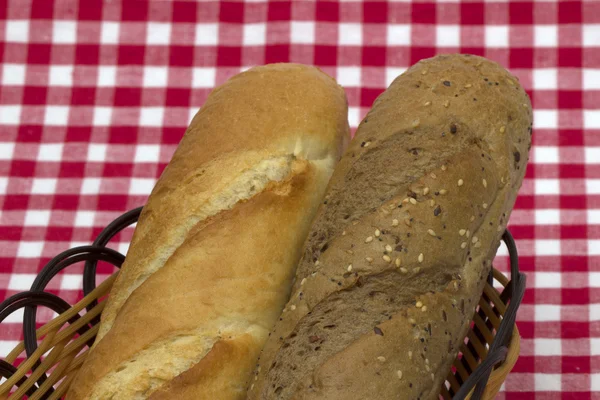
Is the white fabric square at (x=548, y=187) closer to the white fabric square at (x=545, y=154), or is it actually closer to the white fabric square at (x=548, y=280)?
the white fabric square at (x=545, y=154)

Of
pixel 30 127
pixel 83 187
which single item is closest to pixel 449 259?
pixel 83 187

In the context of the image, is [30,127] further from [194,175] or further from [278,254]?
[278,254]

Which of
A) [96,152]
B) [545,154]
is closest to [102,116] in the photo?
[96,152]

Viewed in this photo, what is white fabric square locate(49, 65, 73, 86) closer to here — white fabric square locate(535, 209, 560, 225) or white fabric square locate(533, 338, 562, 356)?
white fabric square locate(535, 209, 560, 225)

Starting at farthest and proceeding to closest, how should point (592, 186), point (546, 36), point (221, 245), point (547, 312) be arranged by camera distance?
point (546, 36)
point (592, 186)
point (547, 312)
point (221, 245)

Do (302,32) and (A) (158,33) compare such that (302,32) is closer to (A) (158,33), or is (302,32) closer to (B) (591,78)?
(A) (158,33)

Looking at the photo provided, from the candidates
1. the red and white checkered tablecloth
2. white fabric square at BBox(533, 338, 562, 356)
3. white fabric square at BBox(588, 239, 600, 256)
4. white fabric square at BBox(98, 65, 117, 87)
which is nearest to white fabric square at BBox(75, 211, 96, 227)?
the red and white checkered tablecloth

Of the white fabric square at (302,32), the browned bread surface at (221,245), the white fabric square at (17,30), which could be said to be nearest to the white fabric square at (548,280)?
the browned bread surface at (221,245)
